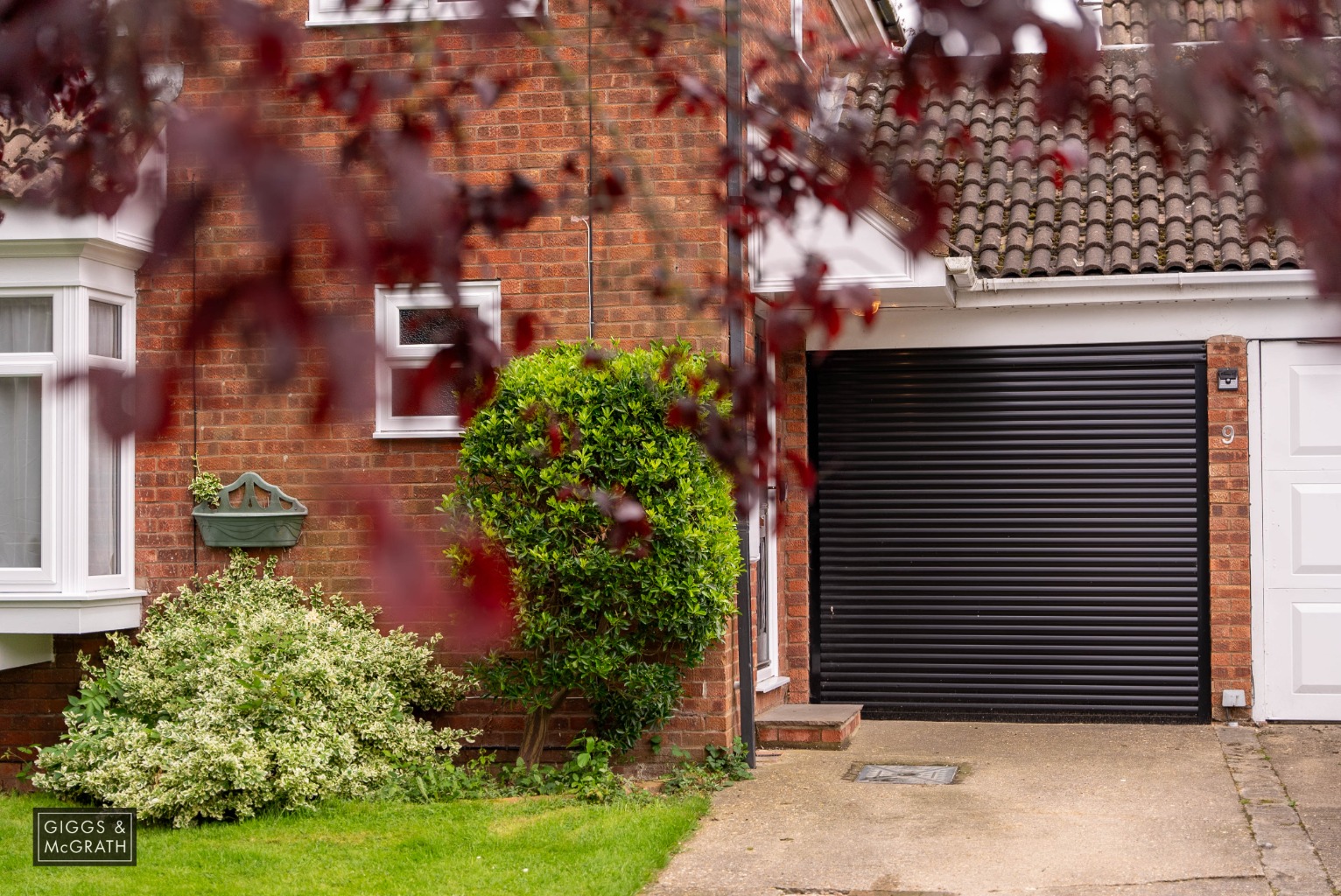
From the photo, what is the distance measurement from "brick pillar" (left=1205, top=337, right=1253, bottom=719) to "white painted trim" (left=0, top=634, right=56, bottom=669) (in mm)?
7348

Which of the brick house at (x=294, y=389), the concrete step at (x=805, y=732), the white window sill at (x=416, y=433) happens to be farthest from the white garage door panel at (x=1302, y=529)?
the white window sill at (x=416, y=433)

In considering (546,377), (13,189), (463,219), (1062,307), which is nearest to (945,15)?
(463,219)

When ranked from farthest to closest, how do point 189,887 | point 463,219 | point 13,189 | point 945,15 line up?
point 13,189, point 189,887, point 463,219, point 945,15

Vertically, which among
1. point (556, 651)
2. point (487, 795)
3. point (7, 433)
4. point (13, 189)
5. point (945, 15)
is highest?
point (13, 189)

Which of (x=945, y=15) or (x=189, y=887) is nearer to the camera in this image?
(x=945, y=15)

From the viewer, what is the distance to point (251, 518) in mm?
8523

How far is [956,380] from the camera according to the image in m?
10.1

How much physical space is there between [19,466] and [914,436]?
18.7 feet

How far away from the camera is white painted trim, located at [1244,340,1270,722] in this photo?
9547mm

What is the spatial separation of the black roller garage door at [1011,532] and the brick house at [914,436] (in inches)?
0.8

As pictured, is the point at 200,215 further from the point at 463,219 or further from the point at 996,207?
the point at 996,207

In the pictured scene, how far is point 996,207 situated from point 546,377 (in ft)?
13.6

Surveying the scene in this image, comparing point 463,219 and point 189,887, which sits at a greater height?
point 463,219

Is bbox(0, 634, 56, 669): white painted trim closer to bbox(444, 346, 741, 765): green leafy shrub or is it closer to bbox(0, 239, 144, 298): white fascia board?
bbox(0, 239, 144, 298): white fascia board
